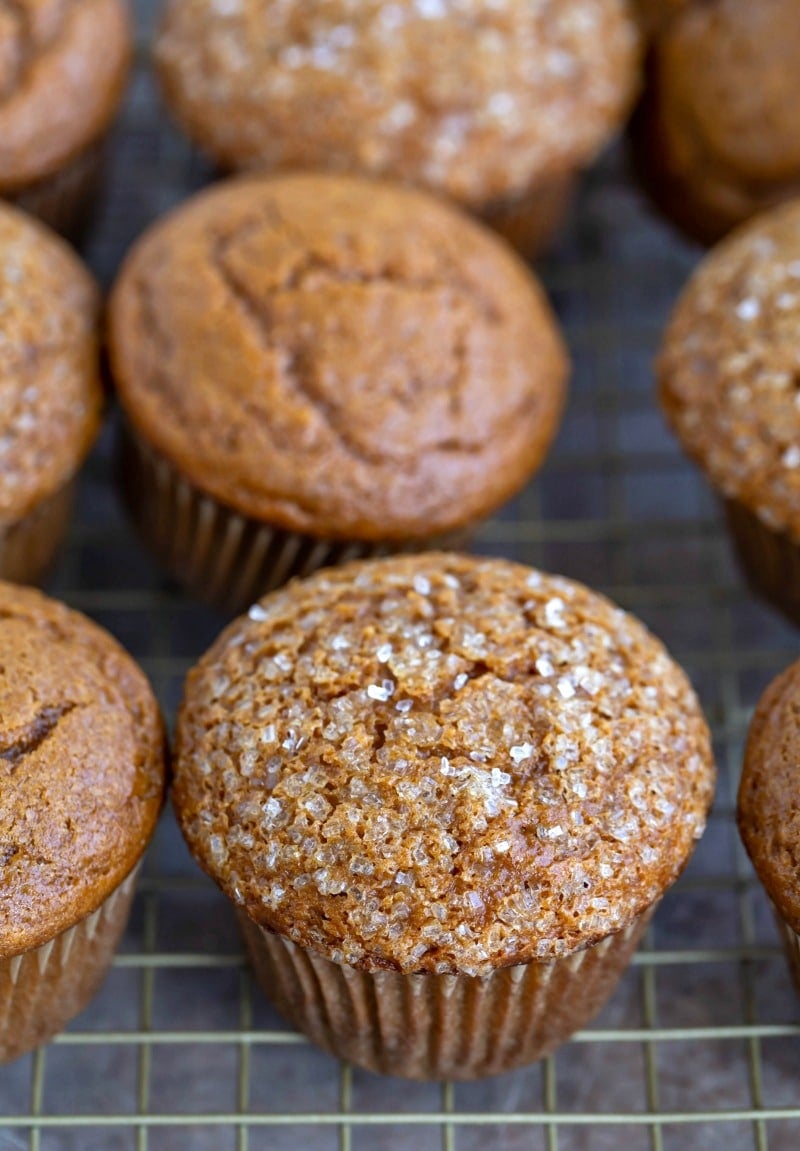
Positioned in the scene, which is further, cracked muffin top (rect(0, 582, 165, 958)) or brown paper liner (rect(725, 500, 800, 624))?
brown paper liner (rect(725, 500, 800, 624))

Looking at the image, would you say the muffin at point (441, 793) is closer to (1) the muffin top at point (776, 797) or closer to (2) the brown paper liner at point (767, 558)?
(1) the muffin top at point (776, 797)

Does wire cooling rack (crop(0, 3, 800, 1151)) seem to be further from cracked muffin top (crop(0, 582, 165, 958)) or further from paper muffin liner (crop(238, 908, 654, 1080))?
cracked muffin top (crop(0, 582, 165, 958))

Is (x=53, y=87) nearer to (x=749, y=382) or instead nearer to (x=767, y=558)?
(x=749, y=382)

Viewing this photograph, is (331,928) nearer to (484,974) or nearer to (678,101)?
(484,974)

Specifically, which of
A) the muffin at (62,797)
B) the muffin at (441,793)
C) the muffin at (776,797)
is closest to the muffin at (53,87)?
the muffin at (62,797)

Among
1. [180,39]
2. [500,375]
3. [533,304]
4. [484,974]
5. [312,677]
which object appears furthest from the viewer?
[180,39]

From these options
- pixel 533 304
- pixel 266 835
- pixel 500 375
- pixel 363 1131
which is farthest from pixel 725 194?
pixel 363 1131

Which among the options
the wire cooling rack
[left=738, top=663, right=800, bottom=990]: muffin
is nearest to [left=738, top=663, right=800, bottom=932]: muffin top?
[left=738, top=663, right=800, bottom=990]: muffin
